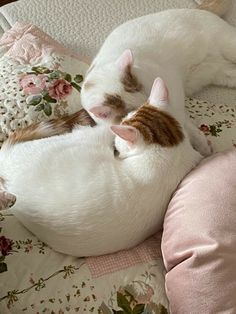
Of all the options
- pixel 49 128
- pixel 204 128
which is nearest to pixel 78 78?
pixel 49 128

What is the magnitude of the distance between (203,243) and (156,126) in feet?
0.94

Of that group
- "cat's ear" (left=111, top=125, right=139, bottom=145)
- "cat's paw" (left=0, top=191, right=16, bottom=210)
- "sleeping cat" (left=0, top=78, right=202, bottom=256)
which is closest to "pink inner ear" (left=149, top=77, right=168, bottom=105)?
"sleeping cat" (left=0, top=78, right=202, bottom=256)

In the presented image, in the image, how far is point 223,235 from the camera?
3.10 ft

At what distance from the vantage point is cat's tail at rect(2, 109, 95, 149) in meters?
1.19

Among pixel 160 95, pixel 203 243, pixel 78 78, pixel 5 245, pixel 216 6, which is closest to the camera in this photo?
pixel 203 243

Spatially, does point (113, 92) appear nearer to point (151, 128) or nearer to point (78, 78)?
point (78, 78)

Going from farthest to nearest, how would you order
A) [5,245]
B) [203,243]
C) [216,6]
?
[216,6] < [5,245] < [203,243]

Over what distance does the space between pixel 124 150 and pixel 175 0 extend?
78cm

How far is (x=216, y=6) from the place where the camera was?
1583 mm

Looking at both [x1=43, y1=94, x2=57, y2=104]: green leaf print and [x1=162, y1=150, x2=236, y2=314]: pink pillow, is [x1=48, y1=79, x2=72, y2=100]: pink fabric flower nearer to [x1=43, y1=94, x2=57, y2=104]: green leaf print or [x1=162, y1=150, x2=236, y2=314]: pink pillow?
[x1=43, y1=94, x2=57, y2=104]: green leaf print

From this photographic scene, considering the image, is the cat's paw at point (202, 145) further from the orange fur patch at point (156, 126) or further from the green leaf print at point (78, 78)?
the green leaf print at point (78, 78)

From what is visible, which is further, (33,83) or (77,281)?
(33,83)

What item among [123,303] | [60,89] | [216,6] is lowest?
[123,303]

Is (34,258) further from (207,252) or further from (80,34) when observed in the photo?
(80,34)
